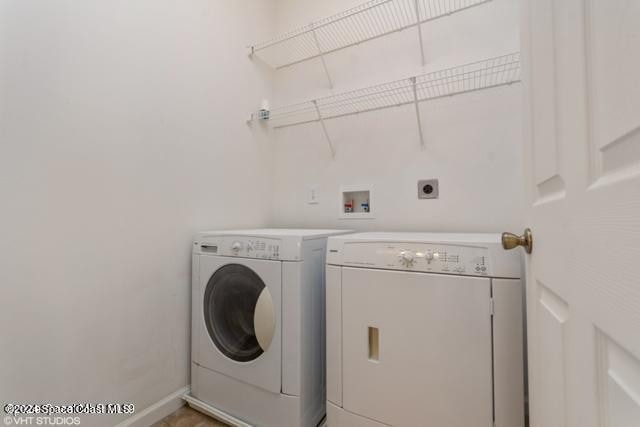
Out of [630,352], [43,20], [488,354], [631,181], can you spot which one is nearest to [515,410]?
[488,354]

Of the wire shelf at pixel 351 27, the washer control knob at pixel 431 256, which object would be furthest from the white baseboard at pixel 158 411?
the wire shelf at pixel 351 27

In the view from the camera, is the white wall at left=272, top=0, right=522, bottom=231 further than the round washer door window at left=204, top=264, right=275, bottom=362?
Yes

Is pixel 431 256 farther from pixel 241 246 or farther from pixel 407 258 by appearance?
pixel 241 246

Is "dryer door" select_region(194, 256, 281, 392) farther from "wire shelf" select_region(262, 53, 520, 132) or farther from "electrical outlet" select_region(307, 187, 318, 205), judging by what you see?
"wire shelf" select_region(262, 53, 520, 132)

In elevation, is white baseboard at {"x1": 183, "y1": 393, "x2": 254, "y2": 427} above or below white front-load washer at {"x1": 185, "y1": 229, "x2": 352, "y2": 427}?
below

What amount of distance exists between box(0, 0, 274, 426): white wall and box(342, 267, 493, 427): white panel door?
91 cm

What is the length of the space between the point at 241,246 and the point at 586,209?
1.16 meters

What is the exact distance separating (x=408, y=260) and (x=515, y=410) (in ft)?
1.71

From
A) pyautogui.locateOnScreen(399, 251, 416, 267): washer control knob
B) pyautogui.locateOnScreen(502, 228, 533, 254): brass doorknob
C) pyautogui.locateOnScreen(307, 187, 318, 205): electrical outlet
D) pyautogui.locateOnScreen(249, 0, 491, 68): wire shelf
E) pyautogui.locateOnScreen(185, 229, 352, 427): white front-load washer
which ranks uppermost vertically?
pyautogui.locateOnScreen(249, 0, 491, 68): wire shelf

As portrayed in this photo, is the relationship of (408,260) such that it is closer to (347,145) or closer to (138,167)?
(347,145)

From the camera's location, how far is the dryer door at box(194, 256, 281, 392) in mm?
1182

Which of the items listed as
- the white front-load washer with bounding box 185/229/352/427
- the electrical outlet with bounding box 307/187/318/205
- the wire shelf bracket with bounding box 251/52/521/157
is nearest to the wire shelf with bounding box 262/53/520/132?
the wire shelf bracket with bounding box 251/52/521/157

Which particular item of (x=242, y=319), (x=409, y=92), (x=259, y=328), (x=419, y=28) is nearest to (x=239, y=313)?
(x=242, y=319)

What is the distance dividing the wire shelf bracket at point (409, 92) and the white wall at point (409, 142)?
43mm
